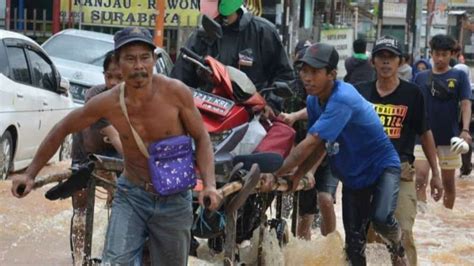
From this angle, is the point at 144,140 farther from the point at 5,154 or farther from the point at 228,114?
the point at 5,154

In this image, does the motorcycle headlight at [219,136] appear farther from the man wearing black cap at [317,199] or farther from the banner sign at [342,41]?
the banner sign at [342,41]

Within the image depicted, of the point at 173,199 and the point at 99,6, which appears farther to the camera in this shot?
the point at 99,6

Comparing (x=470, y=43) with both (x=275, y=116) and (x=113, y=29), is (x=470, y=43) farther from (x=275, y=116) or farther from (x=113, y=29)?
(x=275, y=116)

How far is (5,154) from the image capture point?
10828 mm

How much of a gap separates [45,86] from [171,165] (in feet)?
25.7

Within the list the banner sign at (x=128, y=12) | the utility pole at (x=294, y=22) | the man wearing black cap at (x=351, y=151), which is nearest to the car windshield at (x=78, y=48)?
the banner sign at (x=128, y=12)

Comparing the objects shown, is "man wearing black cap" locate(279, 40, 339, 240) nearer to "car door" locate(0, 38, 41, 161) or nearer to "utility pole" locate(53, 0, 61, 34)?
"car door" locate(0, 38, 41, 161)

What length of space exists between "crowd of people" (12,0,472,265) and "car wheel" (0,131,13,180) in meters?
3.94

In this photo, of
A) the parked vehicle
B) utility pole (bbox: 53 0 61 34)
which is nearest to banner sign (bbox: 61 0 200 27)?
utility pole (bbox: 53 0 61 34)

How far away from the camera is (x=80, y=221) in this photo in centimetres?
641

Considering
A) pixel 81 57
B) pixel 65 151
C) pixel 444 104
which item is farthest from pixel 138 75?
pixel 81 57

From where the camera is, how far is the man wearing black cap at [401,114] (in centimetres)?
633

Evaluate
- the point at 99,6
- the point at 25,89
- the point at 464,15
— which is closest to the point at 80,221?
the point at 25,89

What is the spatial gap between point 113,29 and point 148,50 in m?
20.4
